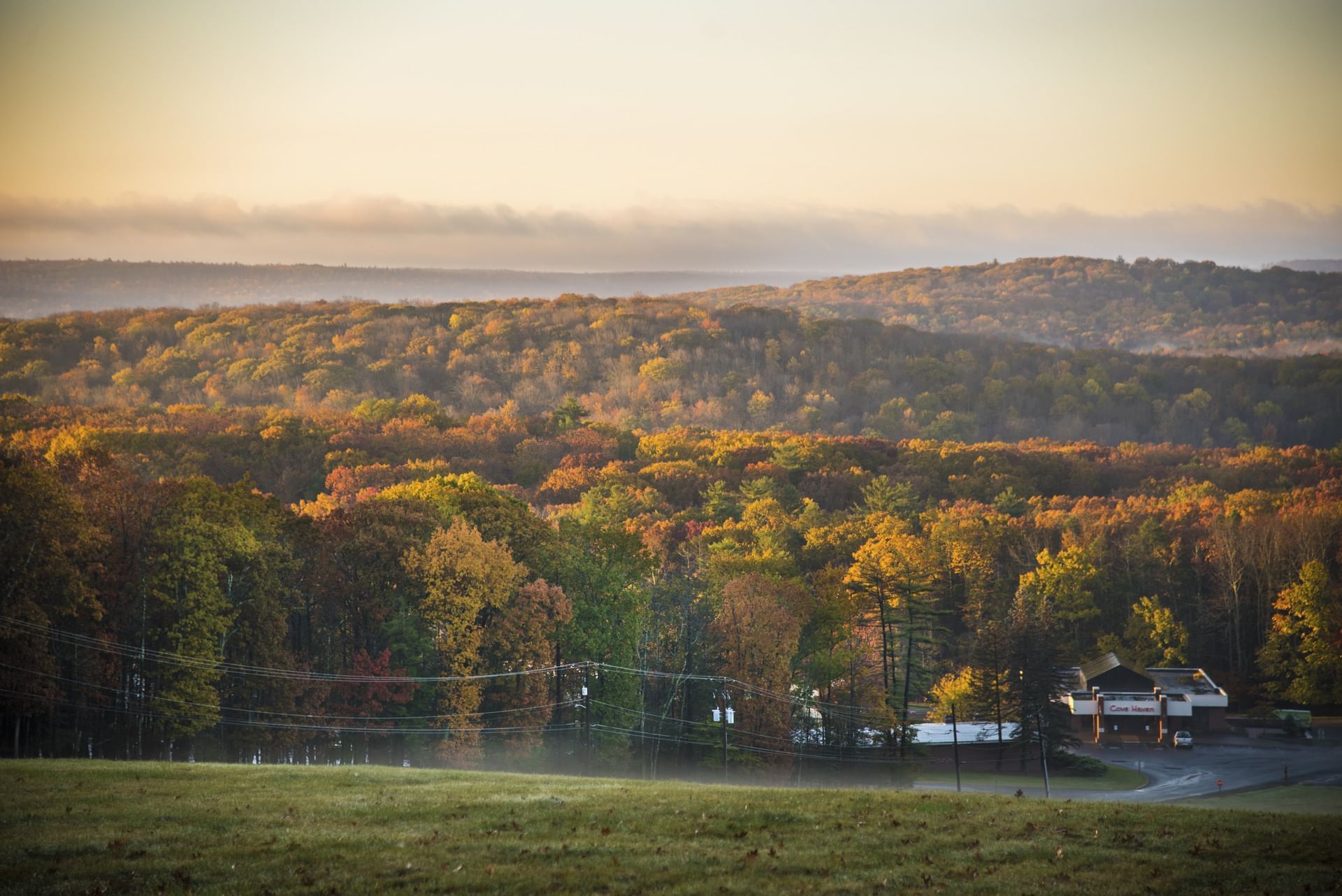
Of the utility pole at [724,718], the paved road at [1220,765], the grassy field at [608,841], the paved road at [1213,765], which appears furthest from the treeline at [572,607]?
the grassy field at [608,841]

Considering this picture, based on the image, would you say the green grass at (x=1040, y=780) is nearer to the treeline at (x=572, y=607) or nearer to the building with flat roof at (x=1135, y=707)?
the treeline at (x=572, y=607)

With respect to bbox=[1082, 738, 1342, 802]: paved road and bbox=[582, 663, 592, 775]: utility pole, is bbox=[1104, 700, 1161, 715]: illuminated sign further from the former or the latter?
bbox=[582, 663, 592, 775]: utility pole

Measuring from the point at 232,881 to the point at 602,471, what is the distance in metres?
121

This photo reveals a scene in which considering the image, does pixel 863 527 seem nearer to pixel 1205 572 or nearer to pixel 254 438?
pixel 1205 572

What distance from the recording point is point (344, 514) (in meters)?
59.5

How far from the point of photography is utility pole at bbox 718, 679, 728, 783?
52.7 metres

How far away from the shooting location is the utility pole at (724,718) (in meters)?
52.7

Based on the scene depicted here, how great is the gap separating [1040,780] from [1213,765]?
1297 cm

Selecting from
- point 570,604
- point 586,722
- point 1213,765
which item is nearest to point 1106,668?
point 1213,765

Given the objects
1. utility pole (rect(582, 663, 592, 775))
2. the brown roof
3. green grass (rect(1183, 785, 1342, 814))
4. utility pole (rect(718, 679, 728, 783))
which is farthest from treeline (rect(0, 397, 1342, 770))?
green grass (rect(1183, 785, 1342, 814))

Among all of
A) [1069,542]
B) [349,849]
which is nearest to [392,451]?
[1069,542]

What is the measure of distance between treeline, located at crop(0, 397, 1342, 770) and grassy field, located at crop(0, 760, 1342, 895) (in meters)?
20.0

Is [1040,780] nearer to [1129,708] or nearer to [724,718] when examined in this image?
[1129,708]

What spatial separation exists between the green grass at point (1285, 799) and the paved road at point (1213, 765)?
4.66ft
